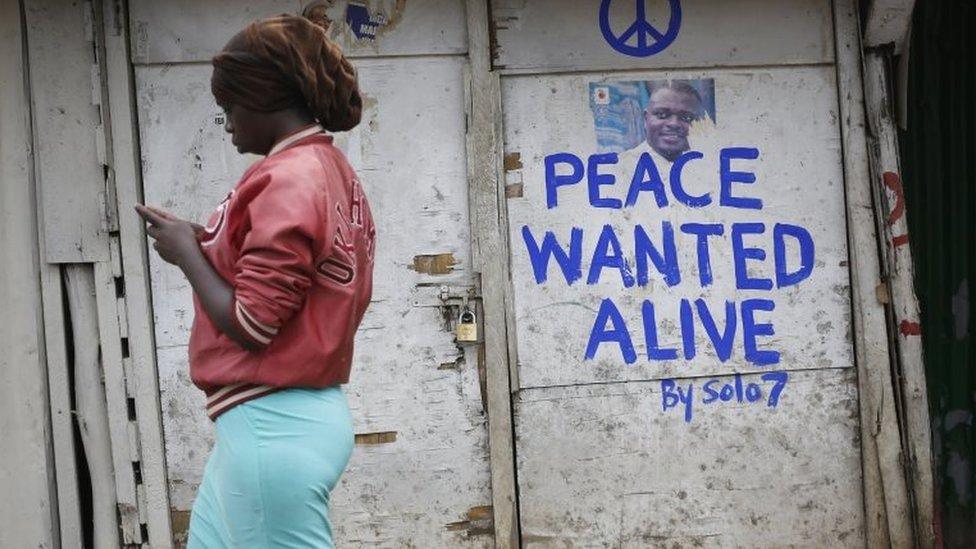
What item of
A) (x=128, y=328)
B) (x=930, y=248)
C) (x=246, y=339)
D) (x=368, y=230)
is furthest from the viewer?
(x=930, y=248)

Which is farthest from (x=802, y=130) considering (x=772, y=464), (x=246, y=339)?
(x=246, y=339)

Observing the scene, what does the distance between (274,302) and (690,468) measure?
3.00 metres

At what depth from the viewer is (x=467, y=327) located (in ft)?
16.1

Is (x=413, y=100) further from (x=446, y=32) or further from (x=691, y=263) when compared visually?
(x=691, y=263)

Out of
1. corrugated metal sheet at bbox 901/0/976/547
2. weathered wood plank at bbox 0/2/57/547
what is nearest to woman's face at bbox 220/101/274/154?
weathered wood plank at bbox 0/2/57/547

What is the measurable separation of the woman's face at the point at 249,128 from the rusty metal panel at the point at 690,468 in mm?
2499

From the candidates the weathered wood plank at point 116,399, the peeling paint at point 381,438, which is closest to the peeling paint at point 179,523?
the weathered wood plank at point 116,399

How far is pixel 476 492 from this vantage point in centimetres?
496

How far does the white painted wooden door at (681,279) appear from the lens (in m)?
4.97

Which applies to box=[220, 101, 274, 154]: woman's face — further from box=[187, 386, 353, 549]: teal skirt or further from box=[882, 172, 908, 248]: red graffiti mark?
box=[882, 172, 908, 248]: red graffiti mark

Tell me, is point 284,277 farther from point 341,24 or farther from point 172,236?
point 341,24

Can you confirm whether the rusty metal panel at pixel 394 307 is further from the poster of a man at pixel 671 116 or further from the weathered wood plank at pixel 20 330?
the poster of a man at pixel 671 116

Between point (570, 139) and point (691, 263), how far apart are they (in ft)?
2.32

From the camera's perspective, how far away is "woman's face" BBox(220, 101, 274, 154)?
2.66 meters
